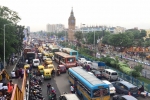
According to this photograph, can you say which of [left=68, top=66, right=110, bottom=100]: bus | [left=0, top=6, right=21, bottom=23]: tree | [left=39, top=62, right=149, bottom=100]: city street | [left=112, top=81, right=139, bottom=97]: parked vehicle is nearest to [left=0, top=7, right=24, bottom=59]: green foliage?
[left=0, top=6, right=21, bottom=23]: tree

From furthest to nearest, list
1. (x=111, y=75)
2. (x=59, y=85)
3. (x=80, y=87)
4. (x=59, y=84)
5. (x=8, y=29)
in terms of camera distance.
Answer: (x=8, y=29) → (x=111, y=75) → (x=59, y=84) → (x=59, y=85) → (x=80, y=87)

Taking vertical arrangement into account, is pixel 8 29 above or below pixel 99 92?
above

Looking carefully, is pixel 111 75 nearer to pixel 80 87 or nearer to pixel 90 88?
pixel 80 87

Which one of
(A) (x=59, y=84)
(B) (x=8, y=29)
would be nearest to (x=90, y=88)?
(A) (x=59, y=84)

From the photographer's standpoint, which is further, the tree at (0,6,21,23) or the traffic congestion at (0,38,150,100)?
the tree at (0,6,21,23)

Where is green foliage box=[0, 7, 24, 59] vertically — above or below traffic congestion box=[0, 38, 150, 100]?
above

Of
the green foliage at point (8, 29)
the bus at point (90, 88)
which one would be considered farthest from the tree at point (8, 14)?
the bus at point (90, 88)

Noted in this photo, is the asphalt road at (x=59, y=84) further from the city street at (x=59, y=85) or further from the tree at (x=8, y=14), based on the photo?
the tree at (x=8, y=14)

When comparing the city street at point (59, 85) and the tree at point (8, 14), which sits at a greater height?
the tree at point (8, 14)

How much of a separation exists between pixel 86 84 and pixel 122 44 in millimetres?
36597

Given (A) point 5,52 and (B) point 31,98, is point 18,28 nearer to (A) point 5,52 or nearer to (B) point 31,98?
(A) point 5,52

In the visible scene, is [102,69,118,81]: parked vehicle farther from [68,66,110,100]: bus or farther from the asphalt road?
[68,66,110,100]: bus

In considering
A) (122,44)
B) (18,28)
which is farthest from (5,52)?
(122,44)

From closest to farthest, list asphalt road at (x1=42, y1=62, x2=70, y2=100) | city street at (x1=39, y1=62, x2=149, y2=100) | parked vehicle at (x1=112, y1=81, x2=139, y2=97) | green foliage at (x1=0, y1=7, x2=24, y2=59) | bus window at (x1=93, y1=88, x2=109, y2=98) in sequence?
bus window at (x1=93, y1=88, x2=109, y2=98) → parked vehicle at (x1=112, y1=81, x2=139, y2=97) → city street at (x1=39, y1=62, x2=149, y2=100) → asphalt road at (x1=42, y1=62, x2=70, y2=100) → green foliage at (x1=0, y1=7, x2=24, y2=59)
